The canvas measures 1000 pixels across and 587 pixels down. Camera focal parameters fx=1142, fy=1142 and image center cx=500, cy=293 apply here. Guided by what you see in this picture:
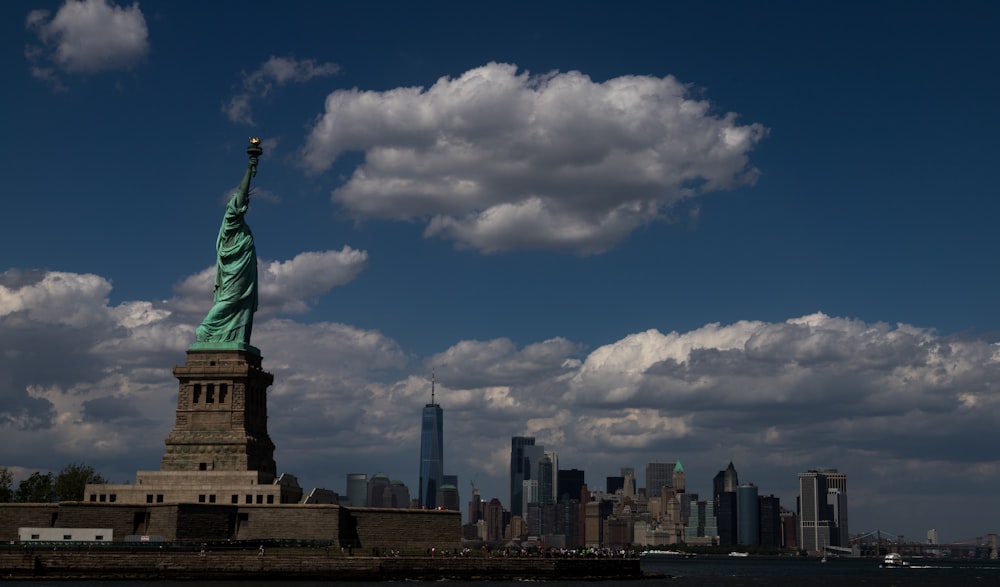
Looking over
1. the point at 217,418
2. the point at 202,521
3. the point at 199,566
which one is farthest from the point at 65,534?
the point at 217,418

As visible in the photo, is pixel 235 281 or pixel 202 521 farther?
pixel 235 281

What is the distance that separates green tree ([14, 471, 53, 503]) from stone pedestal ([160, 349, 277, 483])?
35260 millimetres

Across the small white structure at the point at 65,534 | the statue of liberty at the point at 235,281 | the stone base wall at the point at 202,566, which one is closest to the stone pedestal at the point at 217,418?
the statue of liberty at the point at 235,281

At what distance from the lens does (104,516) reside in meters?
93.8

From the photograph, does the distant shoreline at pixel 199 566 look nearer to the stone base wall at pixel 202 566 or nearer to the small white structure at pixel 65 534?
the stone base wall at pixel 202 566

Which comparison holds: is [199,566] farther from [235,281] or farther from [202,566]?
[235,281]

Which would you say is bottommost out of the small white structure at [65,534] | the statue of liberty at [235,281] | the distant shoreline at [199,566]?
the distant shoreline at [199,566]

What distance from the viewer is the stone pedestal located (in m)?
102

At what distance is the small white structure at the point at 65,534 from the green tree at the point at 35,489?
38158 mm

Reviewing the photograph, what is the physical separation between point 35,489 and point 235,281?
4332cm

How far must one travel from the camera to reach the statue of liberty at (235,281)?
107 m

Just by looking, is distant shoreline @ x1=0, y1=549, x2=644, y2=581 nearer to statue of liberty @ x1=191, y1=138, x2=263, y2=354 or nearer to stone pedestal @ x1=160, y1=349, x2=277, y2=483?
stone pedestal @ x1=160, y1=349, x2=277, y2=483

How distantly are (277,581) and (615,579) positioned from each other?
1304 inches

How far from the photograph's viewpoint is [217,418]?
10325cm
